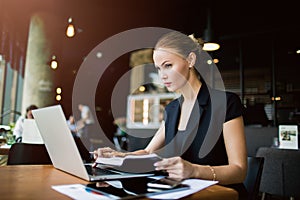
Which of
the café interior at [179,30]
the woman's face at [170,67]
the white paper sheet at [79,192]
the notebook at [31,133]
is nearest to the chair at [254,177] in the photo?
the woman's face at [170,67]

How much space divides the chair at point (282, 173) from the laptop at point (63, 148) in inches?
92.7

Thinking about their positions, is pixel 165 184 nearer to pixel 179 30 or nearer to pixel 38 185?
pixel 38 185

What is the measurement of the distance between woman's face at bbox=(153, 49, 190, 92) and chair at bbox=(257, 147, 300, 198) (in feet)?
6.58

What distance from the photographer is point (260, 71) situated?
535cm

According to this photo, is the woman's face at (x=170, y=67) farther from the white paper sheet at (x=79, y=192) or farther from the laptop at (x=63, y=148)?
the white paper sheet at (x=79, y=192)

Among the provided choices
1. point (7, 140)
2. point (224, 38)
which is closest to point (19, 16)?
point (7, 140)

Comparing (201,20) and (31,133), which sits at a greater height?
(201,20)

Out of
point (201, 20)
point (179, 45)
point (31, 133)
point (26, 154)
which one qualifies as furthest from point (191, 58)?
point (201, 20)

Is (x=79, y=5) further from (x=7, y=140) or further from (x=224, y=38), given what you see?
(x=7, y=140)

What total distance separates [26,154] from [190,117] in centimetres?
120

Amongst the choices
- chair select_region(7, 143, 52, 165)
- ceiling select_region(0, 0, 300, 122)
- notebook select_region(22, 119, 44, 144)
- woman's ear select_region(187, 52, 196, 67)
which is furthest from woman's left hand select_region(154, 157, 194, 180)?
ceiling select_region(0, 0, 300, 122)

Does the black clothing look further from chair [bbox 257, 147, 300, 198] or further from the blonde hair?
chair [bbox 257, 147, 300, 198]

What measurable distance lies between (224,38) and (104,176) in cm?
534

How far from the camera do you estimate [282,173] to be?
9.34ft
